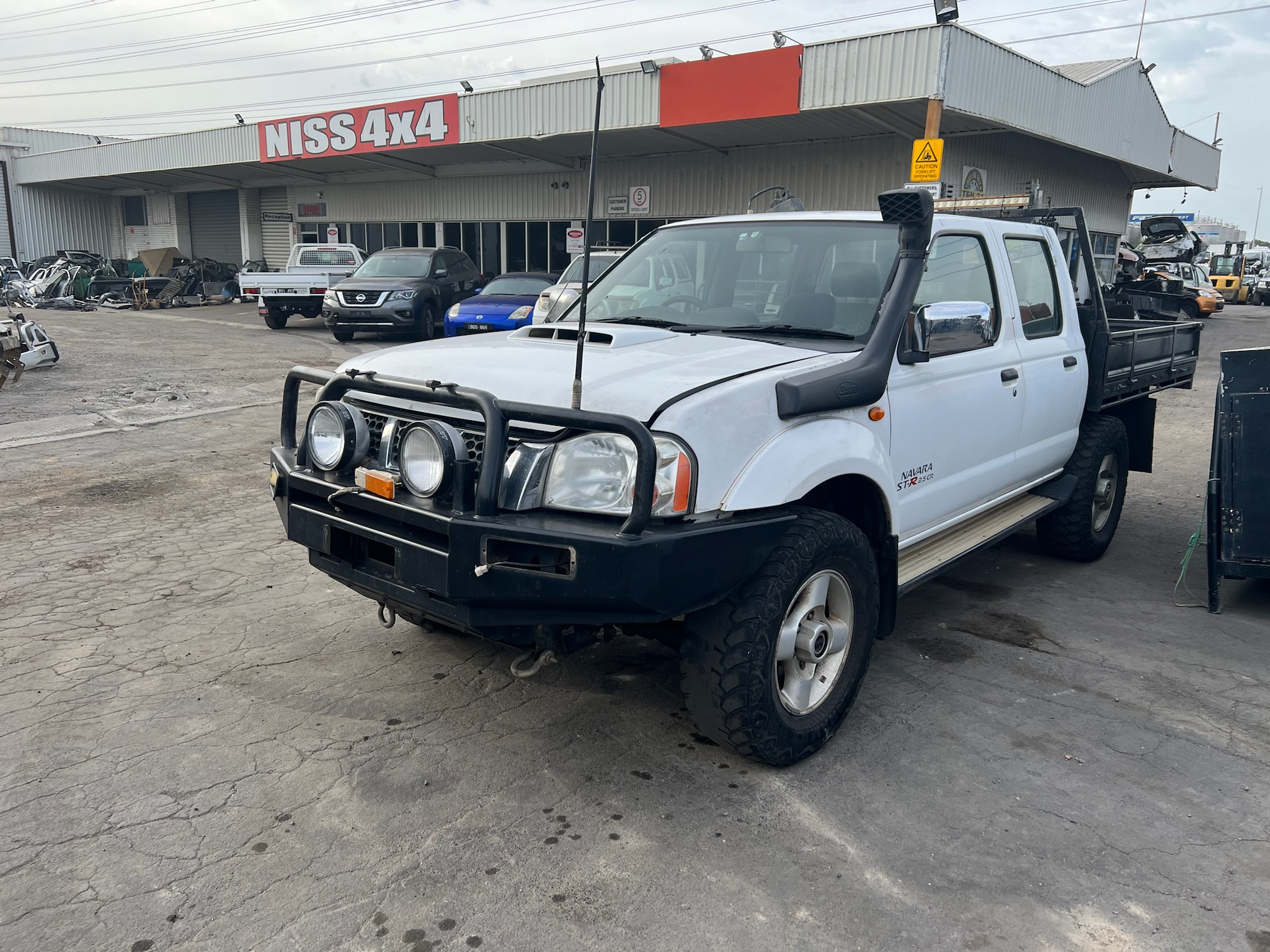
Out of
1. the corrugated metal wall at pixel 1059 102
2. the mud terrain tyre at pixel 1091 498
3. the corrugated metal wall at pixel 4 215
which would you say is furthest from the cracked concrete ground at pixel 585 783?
the corrugated metal wall at pixel 4 215

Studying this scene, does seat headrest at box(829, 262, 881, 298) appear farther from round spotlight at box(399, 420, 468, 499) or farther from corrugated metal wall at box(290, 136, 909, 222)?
corrugated metal wall at box(290, 136, 909, 222)

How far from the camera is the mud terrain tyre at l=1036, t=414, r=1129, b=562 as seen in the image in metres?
5.46

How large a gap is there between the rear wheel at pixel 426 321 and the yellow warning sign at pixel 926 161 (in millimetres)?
9098

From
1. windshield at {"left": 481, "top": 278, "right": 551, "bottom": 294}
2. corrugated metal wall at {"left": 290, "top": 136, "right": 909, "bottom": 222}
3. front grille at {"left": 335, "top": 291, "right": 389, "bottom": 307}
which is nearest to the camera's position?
windshield at {"left": 481, "top": 278, "right": 551, "bottom": 294}

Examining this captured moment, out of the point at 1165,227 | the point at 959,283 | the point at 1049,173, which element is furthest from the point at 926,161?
the point at 1165,227

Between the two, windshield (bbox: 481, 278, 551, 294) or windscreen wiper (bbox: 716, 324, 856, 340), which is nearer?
windscreen wiper (bbox: 716, 324, 856, 340)

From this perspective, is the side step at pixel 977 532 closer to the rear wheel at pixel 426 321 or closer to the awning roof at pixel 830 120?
the awning roof at pixel 830 120

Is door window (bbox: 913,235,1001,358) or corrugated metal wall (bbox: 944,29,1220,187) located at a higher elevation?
corrugated metal wall (bbox: 944,29,1220,187)

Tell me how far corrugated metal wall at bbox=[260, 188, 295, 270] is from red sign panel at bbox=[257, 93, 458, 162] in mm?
6395

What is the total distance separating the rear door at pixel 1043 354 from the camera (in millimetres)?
4645

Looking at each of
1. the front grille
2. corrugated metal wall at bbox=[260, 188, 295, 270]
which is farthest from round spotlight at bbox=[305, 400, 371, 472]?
corrugated metal wall at bbox=[260, 188, 295, 270]

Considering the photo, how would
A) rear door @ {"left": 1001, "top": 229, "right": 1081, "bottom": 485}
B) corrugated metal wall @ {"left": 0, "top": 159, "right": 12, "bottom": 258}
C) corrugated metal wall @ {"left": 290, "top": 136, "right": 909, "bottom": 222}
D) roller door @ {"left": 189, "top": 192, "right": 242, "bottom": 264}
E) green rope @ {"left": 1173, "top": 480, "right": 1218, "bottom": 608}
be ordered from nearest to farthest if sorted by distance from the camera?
rear door @ {"left": 1001, "top": 229, "right": 1081, "bottom": 485} → green rope @ {"left": 1173, "top": 480, "right": 1218, "bottom": 608} → corrugated metal wall @ {"left": 290, "top": 136, "right": 909, "bottom": 222} → roller door @ {"left": 189, "top": 192, "right": 242, "bottom": 264} → corrugated metal wall @ {"left": 0, "top": 159, "right": 12, "bottom": 258}

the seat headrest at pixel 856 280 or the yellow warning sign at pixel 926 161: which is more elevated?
the yellow warning sign at pixel 926 161

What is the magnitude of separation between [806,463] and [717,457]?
0.38 metres
